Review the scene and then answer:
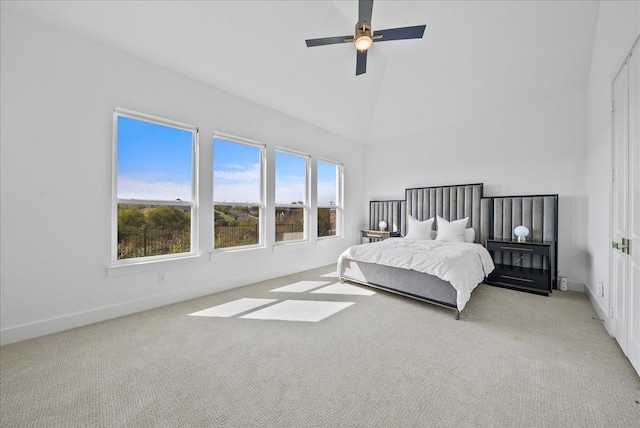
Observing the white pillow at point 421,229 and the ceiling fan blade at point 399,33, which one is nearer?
the ceiling fan blade at point 399,33

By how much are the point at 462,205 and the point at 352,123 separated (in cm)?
290

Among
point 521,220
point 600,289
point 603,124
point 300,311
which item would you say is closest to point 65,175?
point 300,311

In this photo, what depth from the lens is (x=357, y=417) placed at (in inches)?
61.9

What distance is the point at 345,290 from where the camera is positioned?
4.04m

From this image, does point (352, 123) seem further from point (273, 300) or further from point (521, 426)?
point (521, 426)

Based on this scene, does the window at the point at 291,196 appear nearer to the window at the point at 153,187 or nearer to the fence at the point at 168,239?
the fence at the point at 168,239

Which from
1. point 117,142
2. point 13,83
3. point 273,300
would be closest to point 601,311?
point 273,300

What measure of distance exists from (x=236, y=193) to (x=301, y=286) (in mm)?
1848

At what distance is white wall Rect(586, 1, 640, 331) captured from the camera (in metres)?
2.41

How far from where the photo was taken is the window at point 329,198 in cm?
585

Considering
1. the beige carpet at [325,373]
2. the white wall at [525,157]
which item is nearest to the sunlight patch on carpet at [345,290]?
the beige carpet at [325,373]

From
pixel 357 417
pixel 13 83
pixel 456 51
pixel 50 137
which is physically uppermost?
pixel 456 51

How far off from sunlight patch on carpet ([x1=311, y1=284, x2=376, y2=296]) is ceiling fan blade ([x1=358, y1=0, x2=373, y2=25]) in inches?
133

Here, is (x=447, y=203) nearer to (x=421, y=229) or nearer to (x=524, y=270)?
(x=421, y=229)
